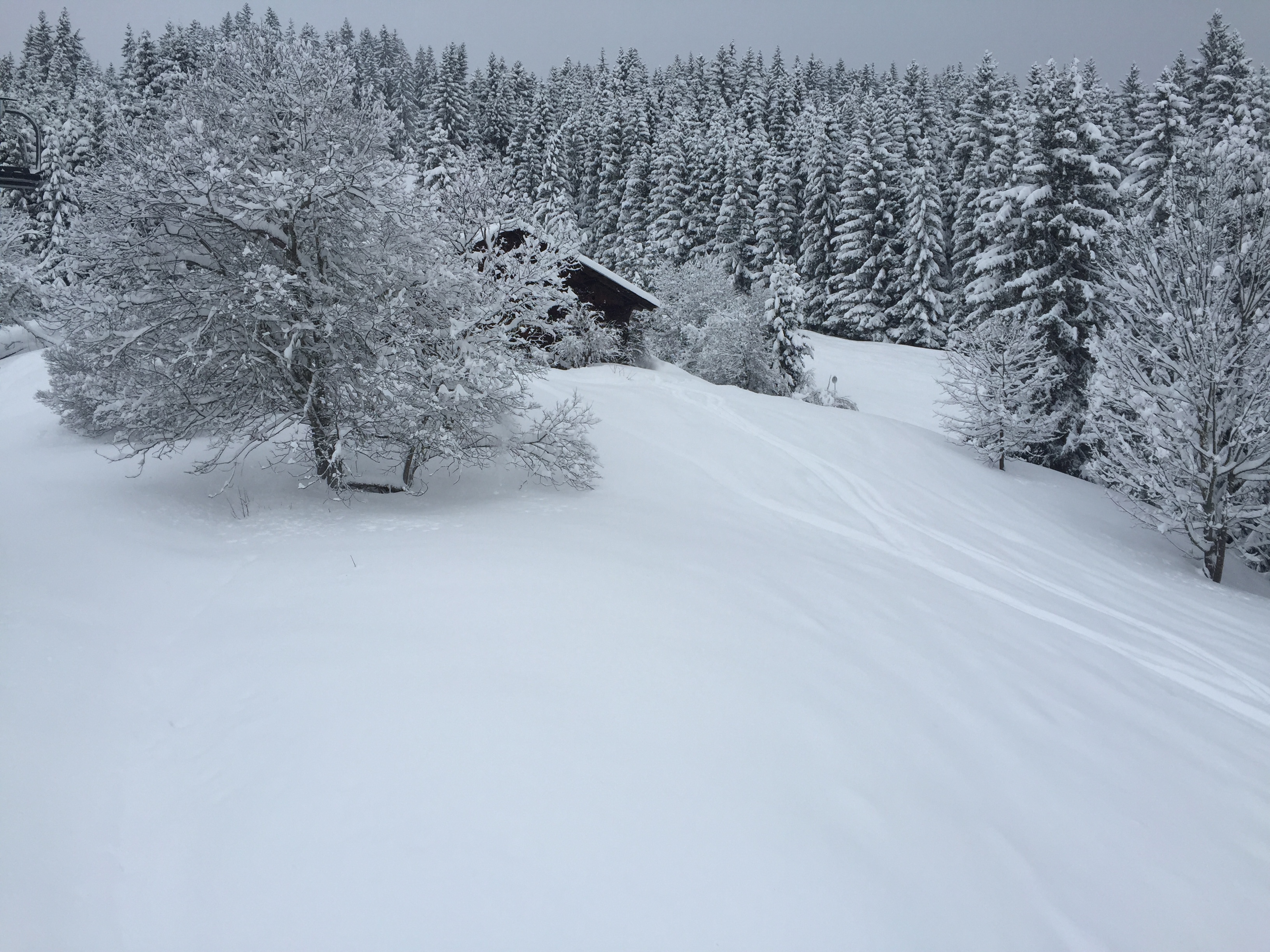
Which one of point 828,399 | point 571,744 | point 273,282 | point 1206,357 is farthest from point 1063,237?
point 571,744

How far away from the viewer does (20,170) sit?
7766 mm

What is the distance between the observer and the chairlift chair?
7559 millimetres

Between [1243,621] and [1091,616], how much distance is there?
2.82 metres

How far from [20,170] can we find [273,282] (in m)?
3.00

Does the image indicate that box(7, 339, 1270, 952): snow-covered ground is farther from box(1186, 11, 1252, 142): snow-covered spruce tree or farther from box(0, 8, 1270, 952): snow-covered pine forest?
box(1186, 11, 1252, 142): snow-covered spruce tree

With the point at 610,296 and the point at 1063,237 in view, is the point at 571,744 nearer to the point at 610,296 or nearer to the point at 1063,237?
the point at 1063,237

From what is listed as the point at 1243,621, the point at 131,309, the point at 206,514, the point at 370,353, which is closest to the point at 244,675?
the point at 206,514

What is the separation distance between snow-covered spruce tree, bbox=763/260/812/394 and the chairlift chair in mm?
23565

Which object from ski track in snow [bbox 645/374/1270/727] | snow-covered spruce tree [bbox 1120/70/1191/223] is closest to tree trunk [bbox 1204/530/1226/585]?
ski track in snow [bbox 645/374/1270/727]

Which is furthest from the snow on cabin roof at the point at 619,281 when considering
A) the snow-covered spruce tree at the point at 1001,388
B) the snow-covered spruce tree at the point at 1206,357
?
the snow-covered spruce tree at the point at 1206,357

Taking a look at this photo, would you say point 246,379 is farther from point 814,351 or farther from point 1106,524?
point 814,351

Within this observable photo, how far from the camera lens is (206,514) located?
8.16m

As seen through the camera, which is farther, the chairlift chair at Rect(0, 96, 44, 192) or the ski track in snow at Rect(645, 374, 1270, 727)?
the ski track in snow at Rect(645, 374, 1270, 727)

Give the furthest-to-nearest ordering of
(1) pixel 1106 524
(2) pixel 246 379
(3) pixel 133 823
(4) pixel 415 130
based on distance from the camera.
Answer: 1. (4) pixel 415 130
2. (1) pixel 1106 524
3. (2) pixel 246 379
4. (3) pixel 133 823
